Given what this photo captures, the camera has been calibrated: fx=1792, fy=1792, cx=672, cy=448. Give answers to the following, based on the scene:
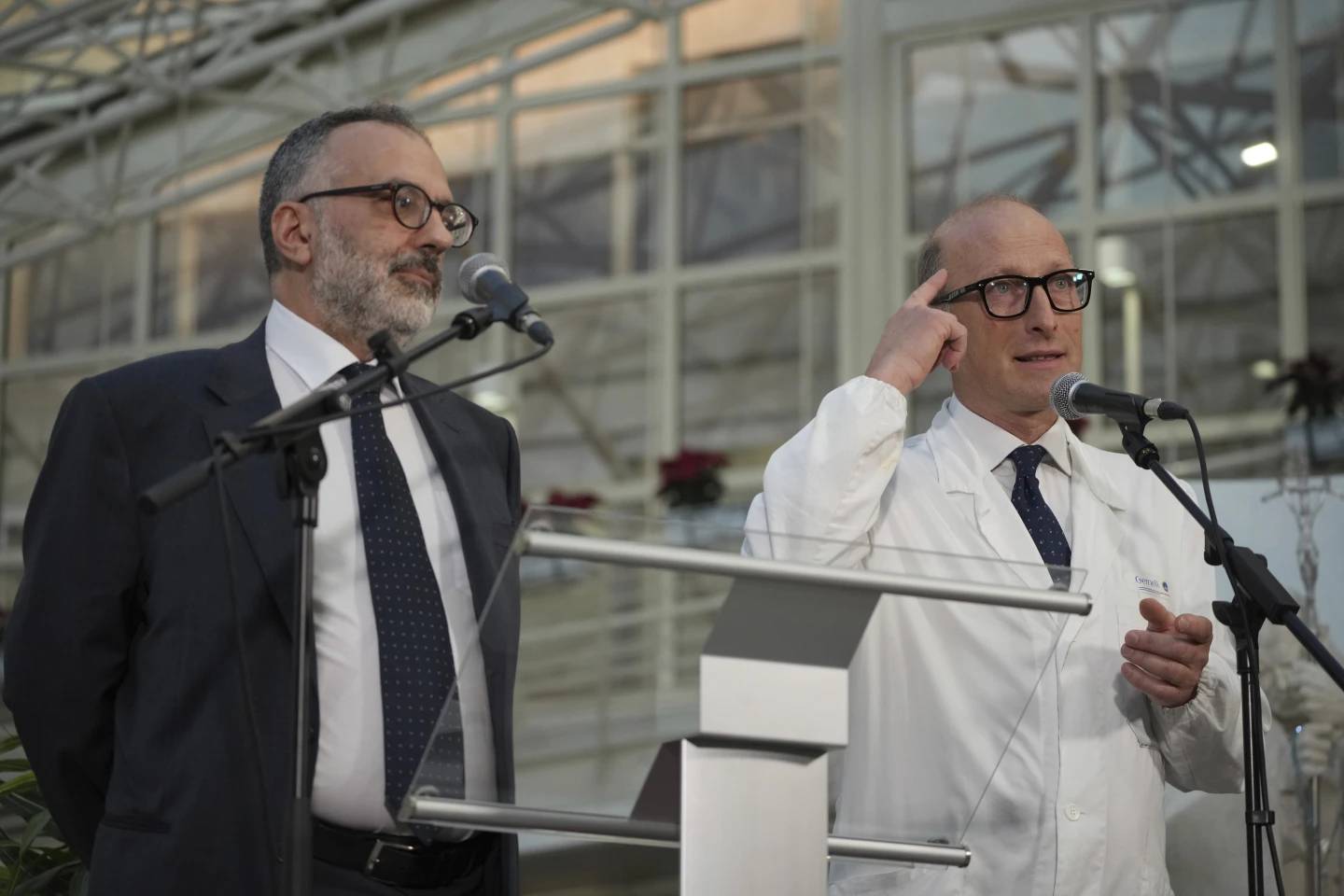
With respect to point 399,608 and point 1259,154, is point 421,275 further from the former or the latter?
point 1259,154

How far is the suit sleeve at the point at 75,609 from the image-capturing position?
8.00 ft

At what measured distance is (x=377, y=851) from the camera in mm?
2355

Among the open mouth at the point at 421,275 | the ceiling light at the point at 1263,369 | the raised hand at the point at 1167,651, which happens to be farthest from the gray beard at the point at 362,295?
the ceiling light at the point at 1263,369

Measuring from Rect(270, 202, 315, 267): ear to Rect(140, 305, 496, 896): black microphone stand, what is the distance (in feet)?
2.15

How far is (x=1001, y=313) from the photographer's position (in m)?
2.87

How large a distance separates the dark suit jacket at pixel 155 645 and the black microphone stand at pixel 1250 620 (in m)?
0.96

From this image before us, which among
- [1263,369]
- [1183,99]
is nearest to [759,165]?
[1183,99]

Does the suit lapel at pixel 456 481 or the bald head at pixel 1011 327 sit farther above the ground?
the bald head at pixel 1011 327

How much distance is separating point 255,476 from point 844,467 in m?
0.83

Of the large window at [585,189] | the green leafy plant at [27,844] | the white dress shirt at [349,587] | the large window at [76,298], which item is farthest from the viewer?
the large window at [76,298]

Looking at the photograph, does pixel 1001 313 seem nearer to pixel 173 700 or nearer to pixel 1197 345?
pixel 173 700

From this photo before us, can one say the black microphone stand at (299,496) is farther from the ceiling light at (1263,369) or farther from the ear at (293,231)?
the ceiling light at (1263,369)

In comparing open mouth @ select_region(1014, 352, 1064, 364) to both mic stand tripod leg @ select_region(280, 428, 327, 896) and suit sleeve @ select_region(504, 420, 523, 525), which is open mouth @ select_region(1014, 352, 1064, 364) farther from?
mic stand tripod leg @ select_region(280, 428, 327, 896)

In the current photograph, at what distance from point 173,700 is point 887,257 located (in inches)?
295
